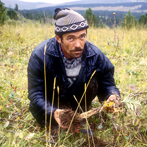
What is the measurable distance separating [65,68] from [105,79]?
536 mm

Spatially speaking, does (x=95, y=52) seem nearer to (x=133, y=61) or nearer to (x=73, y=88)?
(x=73, y=88)

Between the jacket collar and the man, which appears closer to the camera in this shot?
the man

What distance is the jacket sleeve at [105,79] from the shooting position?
67.2 inches

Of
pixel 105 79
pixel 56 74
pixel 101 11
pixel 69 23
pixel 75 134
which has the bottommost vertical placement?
pixel 75 134

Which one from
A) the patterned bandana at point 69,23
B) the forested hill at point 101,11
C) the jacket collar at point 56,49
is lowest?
the jacket collar at point 56,49

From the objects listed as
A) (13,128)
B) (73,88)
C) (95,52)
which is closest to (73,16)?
(95,52)

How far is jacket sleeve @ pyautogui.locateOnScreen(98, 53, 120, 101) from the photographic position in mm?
1708

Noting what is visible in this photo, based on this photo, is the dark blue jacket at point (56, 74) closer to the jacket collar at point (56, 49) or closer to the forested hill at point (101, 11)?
the jacket collar at point (56, 49)

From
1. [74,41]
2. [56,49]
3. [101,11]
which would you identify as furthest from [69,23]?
[101,11]

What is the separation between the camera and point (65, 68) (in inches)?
65.3

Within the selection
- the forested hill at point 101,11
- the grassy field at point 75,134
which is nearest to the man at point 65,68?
the grassy field at point 75,134

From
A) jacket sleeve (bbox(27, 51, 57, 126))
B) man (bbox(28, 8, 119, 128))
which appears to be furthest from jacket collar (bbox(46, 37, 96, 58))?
jacket sleeve (bbox(27, 51, 57, 126))

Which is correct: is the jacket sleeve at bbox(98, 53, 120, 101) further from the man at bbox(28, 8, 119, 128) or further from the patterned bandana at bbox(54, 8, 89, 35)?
the patterned bandana at bbox(54, 8, 89, 35)

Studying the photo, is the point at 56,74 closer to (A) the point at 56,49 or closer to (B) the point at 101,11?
(A) the point at 56,49
